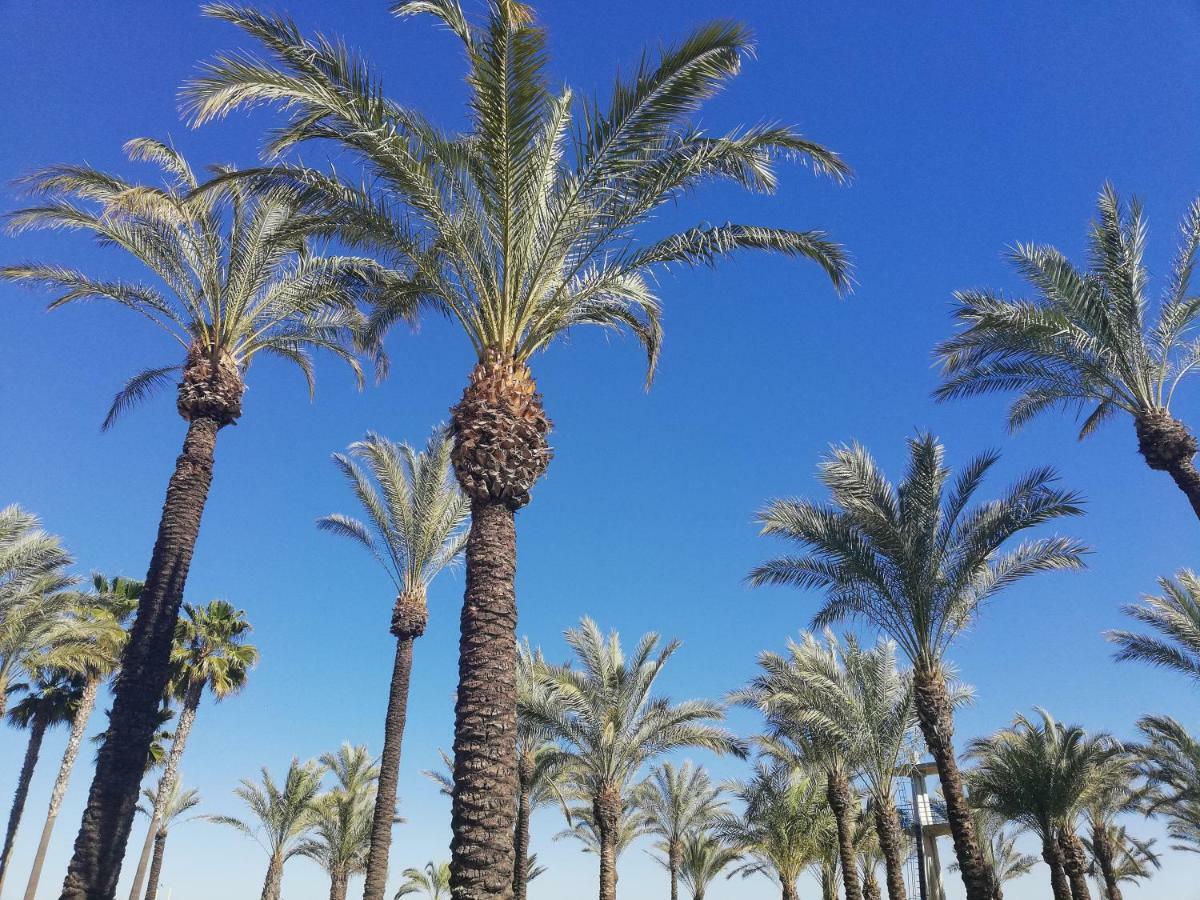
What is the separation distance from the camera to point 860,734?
20.4 meters

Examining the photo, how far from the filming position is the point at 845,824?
23438mm

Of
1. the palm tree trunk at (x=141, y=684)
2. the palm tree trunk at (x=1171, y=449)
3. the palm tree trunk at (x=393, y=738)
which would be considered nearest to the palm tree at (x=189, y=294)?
the palm tree trunk at (x=141, y=684)

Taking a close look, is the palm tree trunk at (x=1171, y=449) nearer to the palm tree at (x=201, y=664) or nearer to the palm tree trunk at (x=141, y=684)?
the palm tree trunk at (x=141, y=684)

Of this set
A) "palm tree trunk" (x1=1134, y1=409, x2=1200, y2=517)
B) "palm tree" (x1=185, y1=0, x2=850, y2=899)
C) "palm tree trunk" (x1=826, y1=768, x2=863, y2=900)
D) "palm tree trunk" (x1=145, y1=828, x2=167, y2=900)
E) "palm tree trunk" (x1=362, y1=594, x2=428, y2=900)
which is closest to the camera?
"palm tree" (x1=185, y1=0, x2=850, y2=899)

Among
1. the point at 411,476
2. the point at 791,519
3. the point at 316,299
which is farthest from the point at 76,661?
the point at 791,519

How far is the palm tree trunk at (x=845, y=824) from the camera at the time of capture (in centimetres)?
2275

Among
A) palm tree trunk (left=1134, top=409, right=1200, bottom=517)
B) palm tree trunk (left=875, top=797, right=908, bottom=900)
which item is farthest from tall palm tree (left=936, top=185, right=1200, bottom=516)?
palm tree trunk (left=875, top=797, right=908, bottom=900)

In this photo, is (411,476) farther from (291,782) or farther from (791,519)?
(291,782)

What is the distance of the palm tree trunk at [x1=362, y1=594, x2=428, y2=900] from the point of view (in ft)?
62.9

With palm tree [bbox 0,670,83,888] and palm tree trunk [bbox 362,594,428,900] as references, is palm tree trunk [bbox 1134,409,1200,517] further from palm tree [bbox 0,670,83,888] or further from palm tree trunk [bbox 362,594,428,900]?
palm tree [bbox 0,670,83,888]

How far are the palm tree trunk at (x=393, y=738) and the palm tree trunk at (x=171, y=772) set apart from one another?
8.73 meters

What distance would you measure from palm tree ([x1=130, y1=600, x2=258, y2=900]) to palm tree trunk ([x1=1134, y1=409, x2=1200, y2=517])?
2680 cm

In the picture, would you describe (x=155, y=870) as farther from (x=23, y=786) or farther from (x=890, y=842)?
(x=890, y=842)

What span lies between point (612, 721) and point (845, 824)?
24.8 ft
